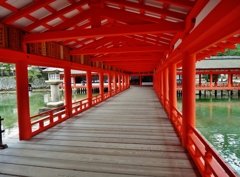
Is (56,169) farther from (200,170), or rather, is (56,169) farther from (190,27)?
(190,27)

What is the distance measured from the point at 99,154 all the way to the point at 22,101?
2.80 meters

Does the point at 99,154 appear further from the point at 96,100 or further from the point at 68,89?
the point at 96,100

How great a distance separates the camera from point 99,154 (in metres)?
3.86

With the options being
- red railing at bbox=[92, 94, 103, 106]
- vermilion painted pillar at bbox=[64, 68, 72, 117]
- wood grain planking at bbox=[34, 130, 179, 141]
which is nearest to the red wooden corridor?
wood grain planking at bbox=[34, 130, 179, 141]

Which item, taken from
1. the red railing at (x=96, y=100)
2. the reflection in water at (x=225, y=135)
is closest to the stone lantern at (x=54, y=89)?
the red railing at (x=96, y=100)

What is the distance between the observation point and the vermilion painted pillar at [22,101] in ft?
15.8

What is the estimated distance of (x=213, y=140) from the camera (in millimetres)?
7664

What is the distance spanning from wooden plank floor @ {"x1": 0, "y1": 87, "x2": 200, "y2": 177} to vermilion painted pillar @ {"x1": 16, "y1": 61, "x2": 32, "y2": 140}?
0.29 m

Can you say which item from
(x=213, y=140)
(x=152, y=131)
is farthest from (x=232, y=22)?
(x=213, y=140)

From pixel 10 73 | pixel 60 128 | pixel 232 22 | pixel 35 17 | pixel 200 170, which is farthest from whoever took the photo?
pixel 10 73

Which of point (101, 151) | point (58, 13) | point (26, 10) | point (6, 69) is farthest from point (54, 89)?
point (6, 69)

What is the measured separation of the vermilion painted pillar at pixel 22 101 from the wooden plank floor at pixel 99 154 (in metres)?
0.29

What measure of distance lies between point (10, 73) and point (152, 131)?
81.6ft

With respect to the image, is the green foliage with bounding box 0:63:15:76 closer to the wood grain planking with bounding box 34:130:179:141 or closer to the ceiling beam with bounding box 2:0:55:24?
the wood grain planking with bounding box 34:130:179:141
